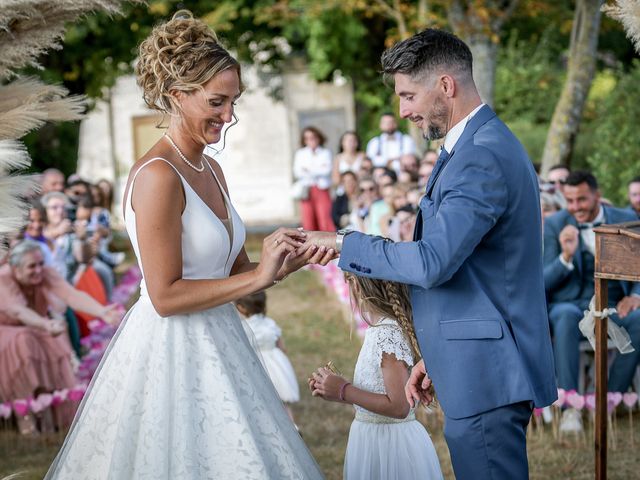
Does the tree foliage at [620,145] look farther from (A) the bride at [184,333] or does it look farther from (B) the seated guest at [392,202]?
(A) the bride at [184,333]

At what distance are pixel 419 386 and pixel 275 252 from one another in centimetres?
81

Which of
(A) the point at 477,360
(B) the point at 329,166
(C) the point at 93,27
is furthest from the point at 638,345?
(C) the point at 93,27

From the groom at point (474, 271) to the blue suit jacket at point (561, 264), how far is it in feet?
11.3

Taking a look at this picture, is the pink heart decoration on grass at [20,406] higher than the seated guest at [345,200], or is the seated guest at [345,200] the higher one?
the seated guest at [345,200]

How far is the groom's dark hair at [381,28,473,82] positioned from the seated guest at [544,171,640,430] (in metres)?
3.53

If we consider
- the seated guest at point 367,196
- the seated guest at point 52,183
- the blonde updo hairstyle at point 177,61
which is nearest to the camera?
the blonde updo hairstyle at point 177,61

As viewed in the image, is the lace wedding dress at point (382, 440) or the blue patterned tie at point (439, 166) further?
the lace wedding dress at point (382, 440)

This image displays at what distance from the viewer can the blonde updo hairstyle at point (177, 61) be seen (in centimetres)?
341

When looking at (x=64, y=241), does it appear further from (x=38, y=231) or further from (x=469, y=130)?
(x=469, y=130)

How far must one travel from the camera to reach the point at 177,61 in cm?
341

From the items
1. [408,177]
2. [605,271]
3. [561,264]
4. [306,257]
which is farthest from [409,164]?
[306,257]

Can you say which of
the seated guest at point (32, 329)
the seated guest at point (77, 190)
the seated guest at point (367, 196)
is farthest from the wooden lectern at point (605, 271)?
the seated guest at point (77, 190)

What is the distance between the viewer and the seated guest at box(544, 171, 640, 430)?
653 centimetres

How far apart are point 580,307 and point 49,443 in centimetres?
366
